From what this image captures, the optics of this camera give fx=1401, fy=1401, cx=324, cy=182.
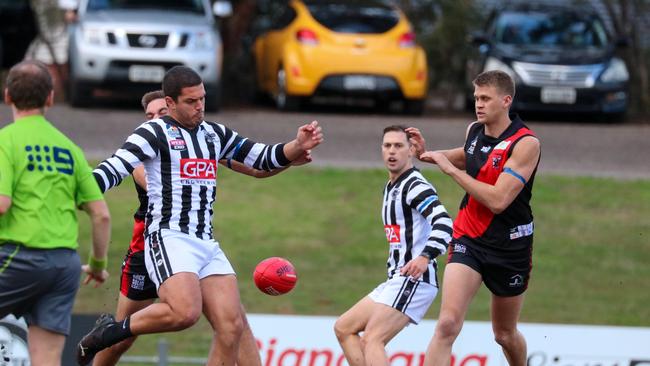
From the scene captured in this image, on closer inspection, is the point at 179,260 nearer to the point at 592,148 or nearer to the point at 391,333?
the point at 391,333

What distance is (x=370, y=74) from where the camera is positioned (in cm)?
2042


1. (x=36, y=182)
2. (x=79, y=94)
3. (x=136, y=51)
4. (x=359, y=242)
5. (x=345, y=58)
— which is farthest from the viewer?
(x=345, y=58)

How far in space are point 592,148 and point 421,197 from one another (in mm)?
10383

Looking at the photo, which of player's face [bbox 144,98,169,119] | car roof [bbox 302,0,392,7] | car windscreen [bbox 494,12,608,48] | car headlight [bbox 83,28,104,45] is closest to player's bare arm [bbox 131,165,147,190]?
player's face [bbox 144,98,169,119]

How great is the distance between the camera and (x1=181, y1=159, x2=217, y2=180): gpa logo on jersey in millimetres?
8648

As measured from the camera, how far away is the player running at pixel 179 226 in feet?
27.9

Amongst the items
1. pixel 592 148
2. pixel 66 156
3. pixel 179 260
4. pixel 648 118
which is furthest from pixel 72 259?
pixel 648 118

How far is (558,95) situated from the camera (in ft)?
66.8

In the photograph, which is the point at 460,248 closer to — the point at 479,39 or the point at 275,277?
the point at 275,277

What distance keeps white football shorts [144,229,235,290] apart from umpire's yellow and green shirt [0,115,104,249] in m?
1.11

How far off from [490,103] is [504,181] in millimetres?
531

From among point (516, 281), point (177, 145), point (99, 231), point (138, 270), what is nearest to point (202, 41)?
point (138, 270)

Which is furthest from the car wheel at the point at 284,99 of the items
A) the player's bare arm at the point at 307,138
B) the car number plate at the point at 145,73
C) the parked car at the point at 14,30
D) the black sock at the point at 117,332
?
the black sock at the point at 117,332

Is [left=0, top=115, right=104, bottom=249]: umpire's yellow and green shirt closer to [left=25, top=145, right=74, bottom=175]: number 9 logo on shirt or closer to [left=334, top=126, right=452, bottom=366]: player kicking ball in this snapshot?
[left=25, top=145, right=74, bottom=175]: number 9 logo on shirt
